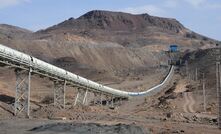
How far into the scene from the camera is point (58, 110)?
5731cm

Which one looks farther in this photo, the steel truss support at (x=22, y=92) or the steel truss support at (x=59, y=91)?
the steel truss support at (x=59, y=91)

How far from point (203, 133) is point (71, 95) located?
6292 centimetres

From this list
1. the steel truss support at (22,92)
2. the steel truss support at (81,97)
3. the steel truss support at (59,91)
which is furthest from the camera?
the steel truss support at (81,97)

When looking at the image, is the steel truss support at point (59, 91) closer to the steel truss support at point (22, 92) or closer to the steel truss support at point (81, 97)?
the steel truss support at point (81, 97)

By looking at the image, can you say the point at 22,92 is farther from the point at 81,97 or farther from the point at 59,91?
the point at 81,97

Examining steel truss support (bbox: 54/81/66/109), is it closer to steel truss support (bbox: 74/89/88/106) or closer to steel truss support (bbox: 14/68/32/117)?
steel truss support (bbox: 74/89/88/106)

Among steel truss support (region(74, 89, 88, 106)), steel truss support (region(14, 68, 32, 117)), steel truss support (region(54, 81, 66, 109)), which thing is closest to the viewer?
steel truss support (region(14, 68, 32, 117))

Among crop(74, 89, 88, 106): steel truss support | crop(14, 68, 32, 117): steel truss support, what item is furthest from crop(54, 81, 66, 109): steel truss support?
crop(14, 68, 32, 117): steel truss support

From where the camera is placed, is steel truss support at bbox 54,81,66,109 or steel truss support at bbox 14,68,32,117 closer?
steel truss support at bbox 14,68,32,117

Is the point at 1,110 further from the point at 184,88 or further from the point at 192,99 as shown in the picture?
the point at 184,88

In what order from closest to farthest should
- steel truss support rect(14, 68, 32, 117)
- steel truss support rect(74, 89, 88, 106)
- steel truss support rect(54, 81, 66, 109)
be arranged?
steel truss support rect(14, 68, 32, 117) → steel truss support rect(54, 81, 66, 109) → steel truss support rect(74, 89, 88, 106)

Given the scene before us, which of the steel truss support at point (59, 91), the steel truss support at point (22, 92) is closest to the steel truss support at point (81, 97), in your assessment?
the steel truss support at point (59, 91)

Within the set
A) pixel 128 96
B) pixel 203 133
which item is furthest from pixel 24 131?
pixel 128 96

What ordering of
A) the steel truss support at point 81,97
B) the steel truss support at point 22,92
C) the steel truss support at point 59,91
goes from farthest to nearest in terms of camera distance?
1. the steel truss support at point 81,97
2. the steel truss support at point 59,91
3. the steel truss support at point 22,92
